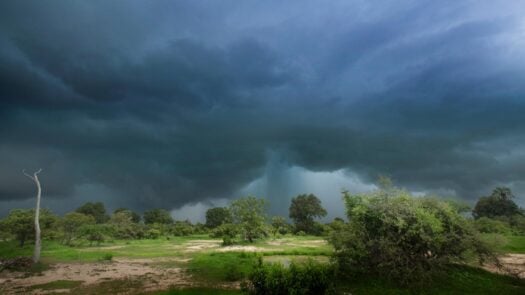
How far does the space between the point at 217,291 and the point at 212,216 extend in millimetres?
117076

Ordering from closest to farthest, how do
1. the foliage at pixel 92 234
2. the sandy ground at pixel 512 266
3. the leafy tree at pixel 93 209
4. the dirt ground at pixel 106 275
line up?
the dirt ground at pixel 106 275 < the sandy ground at pixel 512 266 < the foliage at pixel 92 234 < the leafy tree at pixel 93 209

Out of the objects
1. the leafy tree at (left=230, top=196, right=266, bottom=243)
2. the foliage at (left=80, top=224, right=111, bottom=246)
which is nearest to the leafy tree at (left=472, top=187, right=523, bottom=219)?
the leafy tree at (left=230, top=196, right=266, bottom=243)

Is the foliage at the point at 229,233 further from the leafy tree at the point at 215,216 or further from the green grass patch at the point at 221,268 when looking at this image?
the leafy tree at the point at 215,216

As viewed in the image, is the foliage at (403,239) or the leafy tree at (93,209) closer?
the foliage at (403,239)

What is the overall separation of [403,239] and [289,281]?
9872mm

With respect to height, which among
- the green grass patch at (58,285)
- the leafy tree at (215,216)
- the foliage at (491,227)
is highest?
the leafy tree at (215,216)

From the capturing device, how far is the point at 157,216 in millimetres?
140500

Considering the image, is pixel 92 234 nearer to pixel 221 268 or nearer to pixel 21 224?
pixel 21 224

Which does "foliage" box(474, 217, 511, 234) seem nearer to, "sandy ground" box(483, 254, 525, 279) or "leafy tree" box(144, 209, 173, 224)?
"sandy ground" box(483, 254, 525, 279)

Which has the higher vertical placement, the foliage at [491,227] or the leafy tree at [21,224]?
the leafy tree at [21,224]

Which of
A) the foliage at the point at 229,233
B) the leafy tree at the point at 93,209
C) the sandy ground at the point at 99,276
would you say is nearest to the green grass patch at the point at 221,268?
the sandy ground at the point at 99,276

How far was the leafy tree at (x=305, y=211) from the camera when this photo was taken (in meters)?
114

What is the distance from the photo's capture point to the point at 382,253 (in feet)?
70.8

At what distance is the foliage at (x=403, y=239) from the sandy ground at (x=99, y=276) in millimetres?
11797
